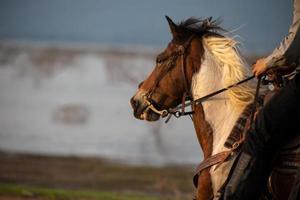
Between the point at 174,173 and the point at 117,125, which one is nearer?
the point at 174,173

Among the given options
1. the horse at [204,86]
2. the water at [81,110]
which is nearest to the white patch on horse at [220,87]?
the horse at [204,86]

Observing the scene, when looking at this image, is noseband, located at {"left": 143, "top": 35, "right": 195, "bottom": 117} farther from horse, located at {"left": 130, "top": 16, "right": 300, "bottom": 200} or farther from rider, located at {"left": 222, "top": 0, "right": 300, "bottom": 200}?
rider, located at {"left": 222, "top": 0, "right": 300, "bottom": 200}

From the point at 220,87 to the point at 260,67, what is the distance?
0.60 m

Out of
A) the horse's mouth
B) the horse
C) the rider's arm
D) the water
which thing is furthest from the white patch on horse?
the water

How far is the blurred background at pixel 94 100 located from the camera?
1653cm

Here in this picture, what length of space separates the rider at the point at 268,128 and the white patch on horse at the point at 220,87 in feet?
0.83

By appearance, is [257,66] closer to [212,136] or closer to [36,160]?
[212,136]

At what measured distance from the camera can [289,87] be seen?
6.11 metres

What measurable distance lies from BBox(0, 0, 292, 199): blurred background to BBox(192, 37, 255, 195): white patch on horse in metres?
0.48

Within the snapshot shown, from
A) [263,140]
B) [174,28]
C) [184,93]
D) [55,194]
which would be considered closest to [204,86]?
[184,93]

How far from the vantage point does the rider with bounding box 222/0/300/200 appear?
608 cm

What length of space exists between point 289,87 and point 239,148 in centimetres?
66

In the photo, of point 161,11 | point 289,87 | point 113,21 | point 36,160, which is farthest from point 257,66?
point 113,21

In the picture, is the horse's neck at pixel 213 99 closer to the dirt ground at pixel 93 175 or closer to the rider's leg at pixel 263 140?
the rider's leg at pixel 263 140
